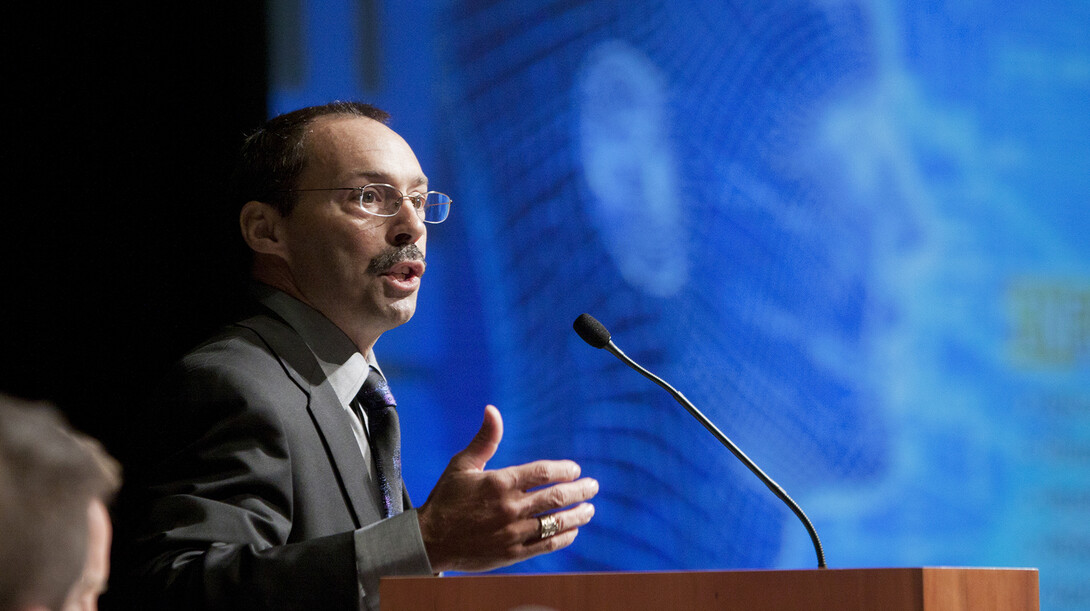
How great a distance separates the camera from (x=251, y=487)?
A: 1.52 meters

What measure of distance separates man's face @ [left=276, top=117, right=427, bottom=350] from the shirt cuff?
705 millimetres

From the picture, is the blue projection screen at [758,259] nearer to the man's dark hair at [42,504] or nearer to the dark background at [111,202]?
the dark background at [111,202]

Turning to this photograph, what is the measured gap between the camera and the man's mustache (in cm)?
201

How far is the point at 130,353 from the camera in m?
2.32

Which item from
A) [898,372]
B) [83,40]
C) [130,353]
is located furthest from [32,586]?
[898,372]

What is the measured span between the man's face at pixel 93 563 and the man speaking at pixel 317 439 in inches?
22.6


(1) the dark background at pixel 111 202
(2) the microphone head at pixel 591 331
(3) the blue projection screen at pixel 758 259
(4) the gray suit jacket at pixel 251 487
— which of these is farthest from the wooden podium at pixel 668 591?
(3) the blue projection screen at pixel 758 259

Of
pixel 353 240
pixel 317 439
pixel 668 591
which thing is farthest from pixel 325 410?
pixel 668 591

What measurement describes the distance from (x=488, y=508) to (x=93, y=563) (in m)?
0.62

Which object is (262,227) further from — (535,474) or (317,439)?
(535,474)

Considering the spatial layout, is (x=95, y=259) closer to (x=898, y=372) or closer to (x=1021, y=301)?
(x=898, y=372)

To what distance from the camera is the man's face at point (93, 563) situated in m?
0.72

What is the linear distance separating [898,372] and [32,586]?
243cm

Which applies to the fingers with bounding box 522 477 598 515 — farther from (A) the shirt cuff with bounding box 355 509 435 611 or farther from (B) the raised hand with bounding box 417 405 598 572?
(A) the shirt cuff with bounding box 355 509 435 611
